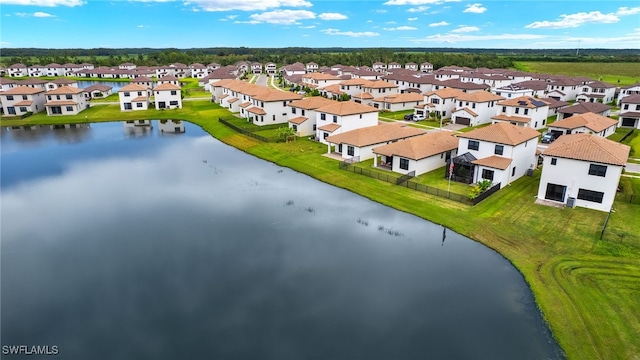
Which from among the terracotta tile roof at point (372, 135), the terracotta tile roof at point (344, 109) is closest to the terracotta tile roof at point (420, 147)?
the terracotta tile roof at point (372, 135)

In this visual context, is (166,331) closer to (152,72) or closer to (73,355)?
(73,355)

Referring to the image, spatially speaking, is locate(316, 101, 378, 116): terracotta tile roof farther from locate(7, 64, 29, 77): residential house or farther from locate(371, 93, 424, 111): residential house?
locate(7, 64, 29, 77): residential house

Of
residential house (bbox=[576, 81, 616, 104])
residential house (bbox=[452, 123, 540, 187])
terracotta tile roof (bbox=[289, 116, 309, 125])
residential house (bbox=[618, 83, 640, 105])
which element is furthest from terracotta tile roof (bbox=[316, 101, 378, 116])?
residential house (bbox=[618, 83, 640, 105])

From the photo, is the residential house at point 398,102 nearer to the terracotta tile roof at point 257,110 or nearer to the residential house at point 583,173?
the terracotta tile roof at point 257,110

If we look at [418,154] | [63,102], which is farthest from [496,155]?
[63,102]

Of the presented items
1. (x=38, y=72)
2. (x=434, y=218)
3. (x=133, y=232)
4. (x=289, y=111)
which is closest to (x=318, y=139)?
(x=289, y=111)

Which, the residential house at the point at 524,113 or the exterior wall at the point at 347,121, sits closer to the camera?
the exterior wall at the point at 347,121

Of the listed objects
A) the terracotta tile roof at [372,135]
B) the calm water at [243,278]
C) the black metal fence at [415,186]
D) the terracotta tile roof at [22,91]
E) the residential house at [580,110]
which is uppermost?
the terracotta tile roof at [22,91]
